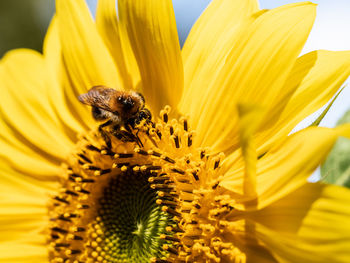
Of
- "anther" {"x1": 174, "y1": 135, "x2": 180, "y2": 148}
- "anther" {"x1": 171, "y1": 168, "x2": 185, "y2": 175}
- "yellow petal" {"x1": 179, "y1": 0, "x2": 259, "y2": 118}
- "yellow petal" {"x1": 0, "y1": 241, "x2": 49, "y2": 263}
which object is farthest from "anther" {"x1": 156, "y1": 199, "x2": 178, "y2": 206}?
"yellow petal" {"x1": 0, "y1": 241, "x2": 49, "y2": 263}

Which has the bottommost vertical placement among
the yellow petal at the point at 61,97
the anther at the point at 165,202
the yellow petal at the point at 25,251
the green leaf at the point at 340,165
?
the yellow petal at the point at 25,251

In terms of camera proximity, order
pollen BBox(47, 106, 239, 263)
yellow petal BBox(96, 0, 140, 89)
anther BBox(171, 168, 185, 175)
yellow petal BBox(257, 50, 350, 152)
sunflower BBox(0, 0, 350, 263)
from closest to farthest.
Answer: sunflower BBox(0, 0, 350, 263)
yellow petal BBox(257, 50, 350, 152)
pollen BBox(47, 106, 239, 263)
anther BBox(171, 168, 185, 175)
yellow petal BBox(96, 0, 140, 89)

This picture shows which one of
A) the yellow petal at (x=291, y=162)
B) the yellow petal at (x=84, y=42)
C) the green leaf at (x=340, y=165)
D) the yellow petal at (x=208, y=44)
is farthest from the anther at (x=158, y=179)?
the green leaf at (x=340, y=165)

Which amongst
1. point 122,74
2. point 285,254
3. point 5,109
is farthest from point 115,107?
point 285,254

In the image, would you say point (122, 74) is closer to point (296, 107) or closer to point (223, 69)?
point (223, 69)

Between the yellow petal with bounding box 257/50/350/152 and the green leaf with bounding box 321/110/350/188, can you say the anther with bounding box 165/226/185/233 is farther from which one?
the green leaf with bounding box 321/110/350/188

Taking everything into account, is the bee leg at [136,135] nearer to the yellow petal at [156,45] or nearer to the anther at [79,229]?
the yellow petal at [156,45]

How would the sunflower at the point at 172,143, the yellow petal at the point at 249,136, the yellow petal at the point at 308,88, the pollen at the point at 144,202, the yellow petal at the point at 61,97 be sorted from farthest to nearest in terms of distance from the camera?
the yellow petal at the point at 61,97, the pollen at the point at 144,202, the yellow petal at the point at 308,88, the sunflower at the point at 172,143, the yellow petal at the point at 249,136
